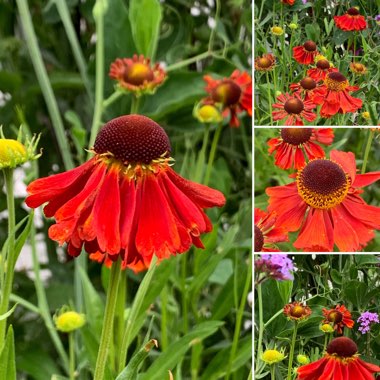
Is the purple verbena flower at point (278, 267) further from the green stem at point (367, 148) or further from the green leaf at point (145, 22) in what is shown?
the green leaf at point (145, 22)

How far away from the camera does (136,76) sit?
0.68 metres

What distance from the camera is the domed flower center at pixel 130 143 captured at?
1.30ft

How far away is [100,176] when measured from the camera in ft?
1.29

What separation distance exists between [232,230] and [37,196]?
29cm

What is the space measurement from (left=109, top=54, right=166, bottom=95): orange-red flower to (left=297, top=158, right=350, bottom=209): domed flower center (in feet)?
0.58

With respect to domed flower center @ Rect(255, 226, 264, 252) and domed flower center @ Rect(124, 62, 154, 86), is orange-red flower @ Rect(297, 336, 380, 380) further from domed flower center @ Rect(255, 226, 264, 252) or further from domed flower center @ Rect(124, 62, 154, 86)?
domed flower center @ Rect(124, 62, 154, 86)

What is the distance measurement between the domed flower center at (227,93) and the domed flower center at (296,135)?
15 cm

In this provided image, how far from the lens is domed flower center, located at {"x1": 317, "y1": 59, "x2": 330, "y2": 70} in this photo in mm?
575

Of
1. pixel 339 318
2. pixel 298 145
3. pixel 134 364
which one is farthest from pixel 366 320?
pixel 134 364

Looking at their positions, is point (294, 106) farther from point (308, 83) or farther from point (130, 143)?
point (130, 143)

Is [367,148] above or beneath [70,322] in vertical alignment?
above

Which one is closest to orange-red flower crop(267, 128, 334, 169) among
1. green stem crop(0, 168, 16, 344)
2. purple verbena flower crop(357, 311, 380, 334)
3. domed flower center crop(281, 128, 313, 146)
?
domed flower center crop(281, 128, 313, 146)

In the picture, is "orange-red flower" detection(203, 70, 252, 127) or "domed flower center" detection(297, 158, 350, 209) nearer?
"domed flower center" detection(297, 158, 350, 209)

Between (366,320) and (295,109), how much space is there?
0.15 m
